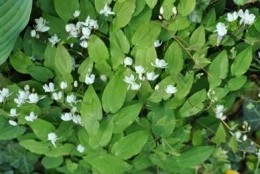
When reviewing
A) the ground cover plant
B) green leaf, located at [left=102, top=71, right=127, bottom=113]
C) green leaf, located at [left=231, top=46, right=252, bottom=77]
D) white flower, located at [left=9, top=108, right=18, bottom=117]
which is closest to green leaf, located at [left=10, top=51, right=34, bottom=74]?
the ground cover plant

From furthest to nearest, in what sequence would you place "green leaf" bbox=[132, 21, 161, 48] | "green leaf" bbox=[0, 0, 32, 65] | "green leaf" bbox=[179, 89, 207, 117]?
"green leaf" bbox=[179, 89, 207, 117] < "green leaf" bbox=[132, 21, 161, 48] < "green leaf" bbox=[0, 0, 32, 65]

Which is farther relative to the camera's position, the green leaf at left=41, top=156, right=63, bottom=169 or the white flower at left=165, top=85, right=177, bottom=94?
the green leaf at left=41, top=156, right=63, bottom=169

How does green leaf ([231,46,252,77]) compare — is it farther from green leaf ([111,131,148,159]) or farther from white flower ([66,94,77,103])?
white flower ([66,94,77,103])

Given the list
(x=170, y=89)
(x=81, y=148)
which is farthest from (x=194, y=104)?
(x=81, y=148)

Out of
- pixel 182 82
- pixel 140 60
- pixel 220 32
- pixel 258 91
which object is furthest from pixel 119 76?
pixel 258 91

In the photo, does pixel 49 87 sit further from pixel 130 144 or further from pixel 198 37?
pixel 198 37

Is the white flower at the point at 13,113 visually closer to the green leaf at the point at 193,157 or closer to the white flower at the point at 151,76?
the white flower at the point at 151,76
